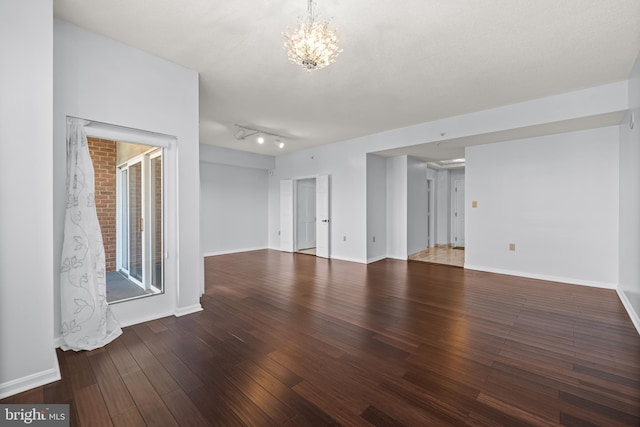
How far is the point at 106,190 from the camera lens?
10.1 ft

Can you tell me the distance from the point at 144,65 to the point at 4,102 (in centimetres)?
132

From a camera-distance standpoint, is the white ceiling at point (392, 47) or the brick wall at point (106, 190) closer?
the white ceiling at point (392, 47)

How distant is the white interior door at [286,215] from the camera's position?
768 cm

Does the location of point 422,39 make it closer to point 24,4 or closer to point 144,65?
point 144,65

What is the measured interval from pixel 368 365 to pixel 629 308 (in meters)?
3.29

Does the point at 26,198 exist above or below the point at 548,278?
above

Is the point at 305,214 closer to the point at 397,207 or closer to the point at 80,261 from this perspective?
the point at 397,207

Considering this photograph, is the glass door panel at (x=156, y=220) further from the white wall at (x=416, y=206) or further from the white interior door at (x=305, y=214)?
the white wall at (x=416, y=206)

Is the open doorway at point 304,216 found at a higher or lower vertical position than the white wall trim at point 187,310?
higher

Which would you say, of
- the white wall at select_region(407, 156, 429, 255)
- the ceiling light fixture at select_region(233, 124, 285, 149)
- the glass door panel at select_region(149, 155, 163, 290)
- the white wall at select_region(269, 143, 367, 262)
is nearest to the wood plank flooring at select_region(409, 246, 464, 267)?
the white wall at select_region(407, 156, 429, 255)

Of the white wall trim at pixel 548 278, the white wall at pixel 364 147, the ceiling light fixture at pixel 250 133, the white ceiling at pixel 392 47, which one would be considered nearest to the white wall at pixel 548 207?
the white wall trim at pixel 548 278

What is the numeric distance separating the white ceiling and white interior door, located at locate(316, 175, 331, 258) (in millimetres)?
2704

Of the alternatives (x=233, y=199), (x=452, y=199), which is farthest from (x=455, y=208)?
(x=233, y=199)

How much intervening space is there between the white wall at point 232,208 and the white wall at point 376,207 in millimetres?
3603
